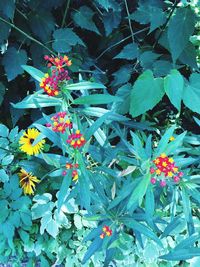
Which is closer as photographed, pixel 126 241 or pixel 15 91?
pixel 126 241

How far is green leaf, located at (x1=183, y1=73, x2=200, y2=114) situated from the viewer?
104cm

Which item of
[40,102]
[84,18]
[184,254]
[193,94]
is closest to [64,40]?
[84,18]

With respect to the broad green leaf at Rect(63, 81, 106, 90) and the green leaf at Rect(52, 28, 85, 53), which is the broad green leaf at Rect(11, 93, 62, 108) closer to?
the broad green leaf at Rect(63, 81, 106, 90)

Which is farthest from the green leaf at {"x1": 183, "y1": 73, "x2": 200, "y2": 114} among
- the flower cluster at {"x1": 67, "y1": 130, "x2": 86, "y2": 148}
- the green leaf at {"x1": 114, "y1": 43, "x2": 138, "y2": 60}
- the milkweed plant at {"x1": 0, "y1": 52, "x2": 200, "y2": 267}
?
the flower cluster at {"x1": 67, "y1": 130, "x2": 86, "y2": 148}

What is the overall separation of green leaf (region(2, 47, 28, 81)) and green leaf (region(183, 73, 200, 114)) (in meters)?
0.50

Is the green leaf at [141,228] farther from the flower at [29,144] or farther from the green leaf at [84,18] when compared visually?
the green leaf at [84,18]

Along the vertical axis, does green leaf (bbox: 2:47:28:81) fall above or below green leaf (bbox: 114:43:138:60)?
below

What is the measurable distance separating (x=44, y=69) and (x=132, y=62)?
35 cm

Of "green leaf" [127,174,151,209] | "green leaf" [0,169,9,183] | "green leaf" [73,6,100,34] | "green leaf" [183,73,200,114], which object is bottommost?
"green leaf" [0,169,9,183]

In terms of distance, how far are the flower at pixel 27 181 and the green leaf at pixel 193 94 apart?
488 mm

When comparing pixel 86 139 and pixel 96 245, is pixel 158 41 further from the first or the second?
pixel 96 245

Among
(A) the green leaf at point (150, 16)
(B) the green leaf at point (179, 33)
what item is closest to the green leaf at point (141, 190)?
(B) the green leaf at point (179, 33)

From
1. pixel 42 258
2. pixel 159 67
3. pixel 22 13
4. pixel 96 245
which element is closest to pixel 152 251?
A: pixel 96 245

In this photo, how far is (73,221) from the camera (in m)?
1.17
